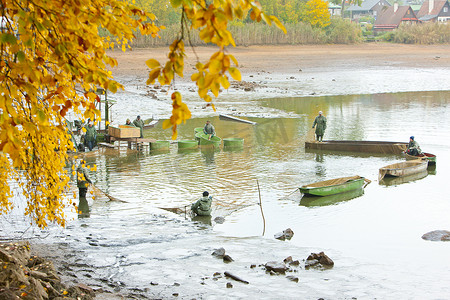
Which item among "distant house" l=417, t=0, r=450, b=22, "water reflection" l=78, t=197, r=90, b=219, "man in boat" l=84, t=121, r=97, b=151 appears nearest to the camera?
"water reflection" l=78, t=197, r=90, b=219

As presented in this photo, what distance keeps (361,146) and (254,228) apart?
12.6 metres

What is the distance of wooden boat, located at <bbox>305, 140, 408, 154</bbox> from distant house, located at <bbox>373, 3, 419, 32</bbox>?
79.6 m

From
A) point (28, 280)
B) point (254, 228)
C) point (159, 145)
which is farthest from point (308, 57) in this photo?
point (28, 280)

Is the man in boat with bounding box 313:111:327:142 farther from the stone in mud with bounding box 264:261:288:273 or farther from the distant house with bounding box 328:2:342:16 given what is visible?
the distant house with bounding box 328:2:342:16

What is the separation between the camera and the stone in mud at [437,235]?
15008 mm

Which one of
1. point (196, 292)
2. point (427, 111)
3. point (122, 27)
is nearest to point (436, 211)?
point (196, 292)

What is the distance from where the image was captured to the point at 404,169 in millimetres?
21594

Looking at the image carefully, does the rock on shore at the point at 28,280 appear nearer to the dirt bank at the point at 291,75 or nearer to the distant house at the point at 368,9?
the dirt bank at the point at 291,75

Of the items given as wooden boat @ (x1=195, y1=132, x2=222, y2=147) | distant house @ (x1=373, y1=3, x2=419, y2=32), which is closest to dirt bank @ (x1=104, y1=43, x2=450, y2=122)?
wooden boat @ (x1=195, y1=132, x2=222, y2=147)

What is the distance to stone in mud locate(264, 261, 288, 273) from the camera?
12.2 m

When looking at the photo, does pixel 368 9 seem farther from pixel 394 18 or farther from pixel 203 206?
pixel 203 206

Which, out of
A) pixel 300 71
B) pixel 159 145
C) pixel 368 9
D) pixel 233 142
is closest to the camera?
pixel 159 145

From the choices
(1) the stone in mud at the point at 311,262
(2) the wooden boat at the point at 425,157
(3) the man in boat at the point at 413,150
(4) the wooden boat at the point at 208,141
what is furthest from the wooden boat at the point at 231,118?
(1) the stone in mud at the point at 311,262

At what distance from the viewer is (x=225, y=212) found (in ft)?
55.0
